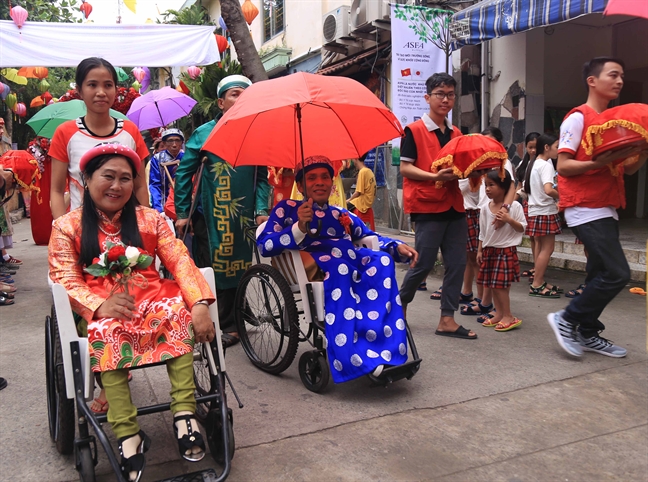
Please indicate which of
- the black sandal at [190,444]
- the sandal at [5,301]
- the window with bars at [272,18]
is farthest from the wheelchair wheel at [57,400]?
the window with bars at [272,18]

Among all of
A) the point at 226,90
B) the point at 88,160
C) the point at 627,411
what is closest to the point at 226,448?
the point at 88,160

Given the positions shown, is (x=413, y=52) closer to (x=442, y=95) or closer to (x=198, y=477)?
(x=442, y=95)

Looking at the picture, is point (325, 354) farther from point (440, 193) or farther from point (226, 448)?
point (440, 193)

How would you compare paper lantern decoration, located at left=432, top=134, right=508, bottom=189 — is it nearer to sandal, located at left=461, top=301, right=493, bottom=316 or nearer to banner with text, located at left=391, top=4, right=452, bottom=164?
sandal, located at left=461, top=301, right=493, bottom=316

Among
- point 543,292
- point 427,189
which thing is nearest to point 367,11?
point 543,292

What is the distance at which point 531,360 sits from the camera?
388cm

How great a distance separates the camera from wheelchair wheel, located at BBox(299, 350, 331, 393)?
3.34 metres

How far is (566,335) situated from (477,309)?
1333 mm

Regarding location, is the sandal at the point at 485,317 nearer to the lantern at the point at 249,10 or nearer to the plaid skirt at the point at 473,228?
the plaid skirt at the point at 473,228

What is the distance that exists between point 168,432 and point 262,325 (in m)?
1.11

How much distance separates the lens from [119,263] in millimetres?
2350

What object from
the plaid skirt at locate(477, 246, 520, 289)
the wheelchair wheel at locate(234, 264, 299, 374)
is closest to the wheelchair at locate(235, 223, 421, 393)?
the wheelchair wheel at locate(234, 264, 299, 374)

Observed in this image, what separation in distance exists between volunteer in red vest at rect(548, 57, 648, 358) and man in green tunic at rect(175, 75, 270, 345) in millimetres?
2131

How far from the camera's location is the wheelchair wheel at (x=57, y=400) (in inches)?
95.7
